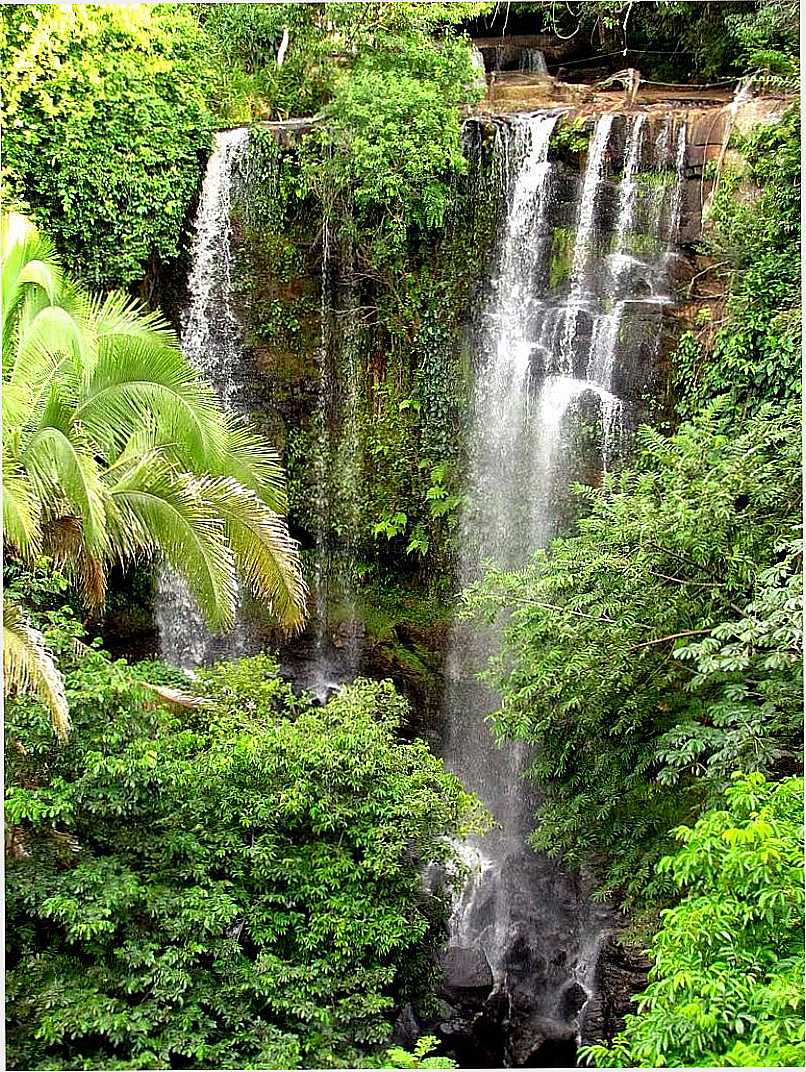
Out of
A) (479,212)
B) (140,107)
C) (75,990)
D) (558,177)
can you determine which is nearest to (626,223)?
(558,177)

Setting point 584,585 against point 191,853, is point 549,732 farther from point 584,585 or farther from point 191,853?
point 191,853

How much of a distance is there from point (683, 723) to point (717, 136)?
6659 mm

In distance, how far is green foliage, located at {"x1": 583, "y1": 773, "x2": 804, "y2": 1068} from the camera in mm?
4176

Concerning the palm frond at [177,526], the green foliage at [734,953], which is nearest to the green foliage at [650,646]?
the green foliage at [734,953]

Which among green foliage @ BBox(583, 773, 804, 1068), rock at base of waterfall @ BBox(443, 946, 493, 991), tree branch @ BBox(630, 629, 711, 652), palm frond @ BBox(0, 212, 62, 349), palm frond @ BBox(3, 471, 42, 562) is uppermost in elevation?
palm frond @ BBox(0, 212, 62, 349)

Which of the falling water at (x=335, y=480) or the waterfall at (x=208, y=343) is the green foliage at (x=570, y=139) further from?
the waterfall at (x=208, y=343)

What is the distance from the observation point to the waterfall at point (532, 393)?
32.7 ft

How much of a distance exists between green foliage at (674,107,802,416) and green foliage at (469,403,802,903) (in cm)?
147

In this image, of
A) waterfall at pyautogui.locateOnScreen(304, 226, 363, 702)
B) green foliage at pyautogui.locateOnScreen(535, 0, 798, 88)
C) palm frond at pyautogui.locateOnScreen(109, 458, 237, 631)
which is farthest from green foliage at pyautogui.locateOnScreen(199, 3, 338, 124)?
palm frond at pyautogui.locateOnScreen(109, 458, 237, 631)

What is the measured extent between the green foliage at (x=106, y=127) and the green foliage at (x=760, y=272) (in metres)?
6.18

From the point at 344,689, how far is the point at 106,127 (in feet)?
22.4

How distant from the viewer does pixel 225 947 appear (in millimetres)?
5754

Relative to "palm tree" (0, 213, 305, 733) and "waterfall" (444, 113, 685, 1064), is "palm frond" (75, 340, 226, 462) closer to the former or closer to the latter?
"palm tree" (0, 213, 305, 733)

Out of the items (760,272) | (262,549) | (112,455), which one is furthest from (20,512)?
(760,272)
